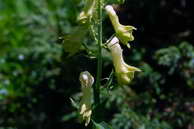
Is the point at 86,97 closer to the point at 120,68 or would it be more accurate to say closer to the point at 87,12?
the point at 120,68

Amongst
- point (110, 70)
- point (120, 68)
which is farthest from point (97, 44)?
point (110, 70)

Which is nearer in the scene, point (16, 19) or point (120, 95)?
point (120, 95)

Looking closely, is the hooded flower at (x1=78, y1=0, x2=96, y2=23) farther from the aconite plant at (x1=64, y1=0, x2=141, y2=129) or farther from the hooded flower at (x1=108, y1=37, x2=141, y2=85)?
the hooded flower at (x1=108, y1=37, x2=141, y2=85)

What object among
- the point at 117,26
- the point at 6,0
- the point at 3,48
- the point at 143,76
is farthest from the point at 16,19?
the point at 117,26

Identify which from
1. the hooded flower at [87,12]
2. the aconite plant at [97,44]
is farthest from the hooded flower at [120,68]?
the hooded flower at [87,12]

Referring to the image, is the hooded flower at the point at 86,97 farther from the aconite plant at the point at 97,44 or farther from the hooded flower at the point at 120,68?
the hooded flower at the point at 120,68

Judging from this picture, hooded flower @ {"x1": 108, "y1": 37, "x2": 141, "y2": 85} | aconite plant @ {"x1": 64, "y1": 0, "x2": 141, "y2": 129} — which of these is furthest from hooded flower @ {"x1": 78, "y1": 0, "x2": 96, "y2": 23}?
hooded flower @ {"x1": 108, "y1": 37, "x2": 141, "y2": 85}

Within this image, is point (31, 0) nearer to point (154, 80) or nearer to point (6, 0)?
point (6, 0)
